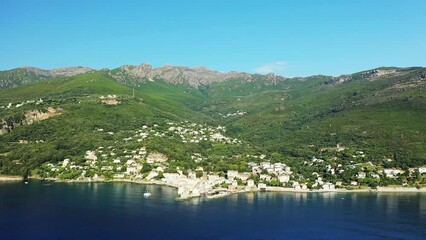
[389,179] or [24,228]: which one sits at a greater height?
[389,179]

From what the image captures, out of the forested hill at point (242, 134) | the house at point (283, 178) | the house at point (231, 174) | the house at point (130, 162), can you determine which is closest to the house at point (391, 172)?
the forested hill at point (242, 134)

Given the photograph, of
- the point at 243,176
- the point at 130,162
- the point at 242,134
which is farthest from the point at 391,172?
the point at 242,134

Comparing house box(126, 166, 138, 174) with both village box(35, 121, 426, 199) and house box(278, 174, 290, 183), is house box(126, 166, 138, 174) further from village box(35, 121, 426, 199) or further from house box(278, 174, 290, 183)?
house box(278, 174, 290, 183)

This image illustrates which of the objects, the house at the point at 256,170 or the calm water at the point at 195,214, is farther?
the house at the point at 256,170

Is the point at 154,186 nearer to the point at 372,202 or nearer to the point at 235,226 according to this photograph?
the point at 235,226

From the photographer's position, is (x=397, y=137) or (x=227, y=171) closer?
(x=227, y=171)

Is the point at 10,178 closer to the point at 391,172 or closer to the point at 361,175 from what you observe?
the point at 361,175

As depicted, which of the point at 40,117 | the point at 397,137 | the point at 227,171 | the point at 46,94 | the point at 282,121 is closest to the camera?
the point at 227,171

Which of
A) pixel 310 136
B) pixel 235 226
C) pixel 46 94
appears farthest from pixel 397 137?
pixel 46 94

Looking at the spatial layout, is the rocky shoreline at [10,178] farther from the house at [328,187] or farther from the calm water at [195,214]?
the house at [328,187]
